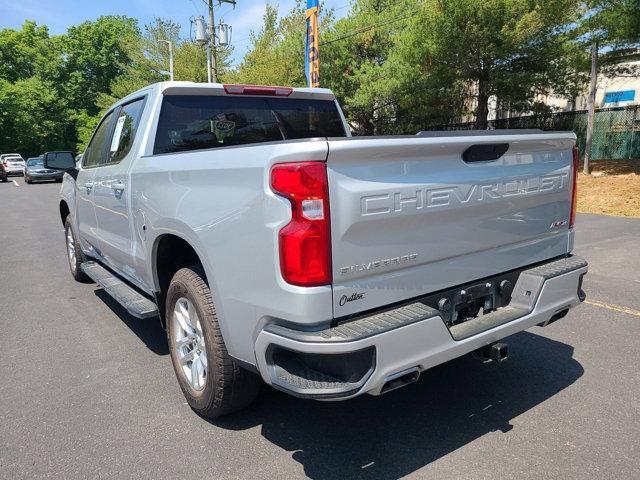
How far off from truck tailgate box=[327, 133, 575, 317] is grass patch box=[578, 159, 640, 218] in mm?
9620

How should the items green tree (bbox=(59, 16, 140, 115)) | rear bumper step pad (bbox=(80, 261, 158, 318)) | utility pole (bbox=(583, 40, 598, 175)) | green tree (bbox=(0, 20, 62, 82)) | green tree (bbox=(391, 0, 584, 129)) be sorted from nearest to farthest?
rear bumper step pad (bbox=(80, 261, 158, 318)), utility pole (bbox=(583, 40, 598, 175)), green tree (bbox=(391, 0, 584, 129)), green tree (bbox=(0, 20, 62, 82)), green tree (bbox=(59, 16, 140, 115))

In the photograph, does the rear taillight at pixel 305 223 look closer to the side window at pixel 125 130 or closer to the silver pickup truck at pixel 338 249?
the silver pickup truck at pixel 338 249

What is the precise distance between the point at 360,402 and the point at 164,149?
Answer: 229 centimetres

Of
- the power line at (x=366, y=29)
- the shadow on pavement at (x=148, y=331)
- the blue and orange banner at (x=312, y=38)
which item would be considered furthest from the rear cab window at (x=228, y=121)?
the power line at (x=366, y=29)

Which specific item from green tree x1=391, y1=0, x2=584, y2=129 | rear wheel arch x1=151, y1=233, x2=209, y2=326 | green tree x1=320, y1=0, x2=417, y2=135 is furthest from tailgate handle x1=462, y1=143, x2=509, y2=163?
green tree x1=320, y1=0, x2=417, y2=135

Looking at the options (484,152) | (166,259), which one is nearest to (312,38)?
(166,259)

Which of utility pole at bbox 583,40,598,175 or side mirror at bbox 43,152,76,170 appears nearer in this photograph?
side mirror at bbox 43,152,76,170

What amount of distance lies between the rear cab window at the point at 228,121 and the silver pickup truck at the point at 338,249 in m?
0.02

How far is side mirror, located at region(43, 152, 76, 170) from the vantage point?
5355 mm

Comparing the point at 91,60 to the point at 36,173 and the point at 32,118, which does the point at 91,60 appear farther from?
the point at 36,173

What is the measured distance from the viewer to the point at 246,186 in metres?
2.33

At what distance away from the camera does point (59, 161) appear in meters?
5.37

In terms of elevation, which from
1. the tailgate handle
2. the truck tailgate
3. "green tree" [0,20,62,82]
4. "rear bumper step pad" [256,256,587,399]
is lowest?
"rear bumper step pad" [256,256,587,399]

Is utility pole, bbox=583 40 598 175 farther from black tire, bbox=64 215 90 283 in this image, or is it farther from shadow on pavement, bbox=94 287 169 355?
shadow on pavement, bbox=94 287 169 355
